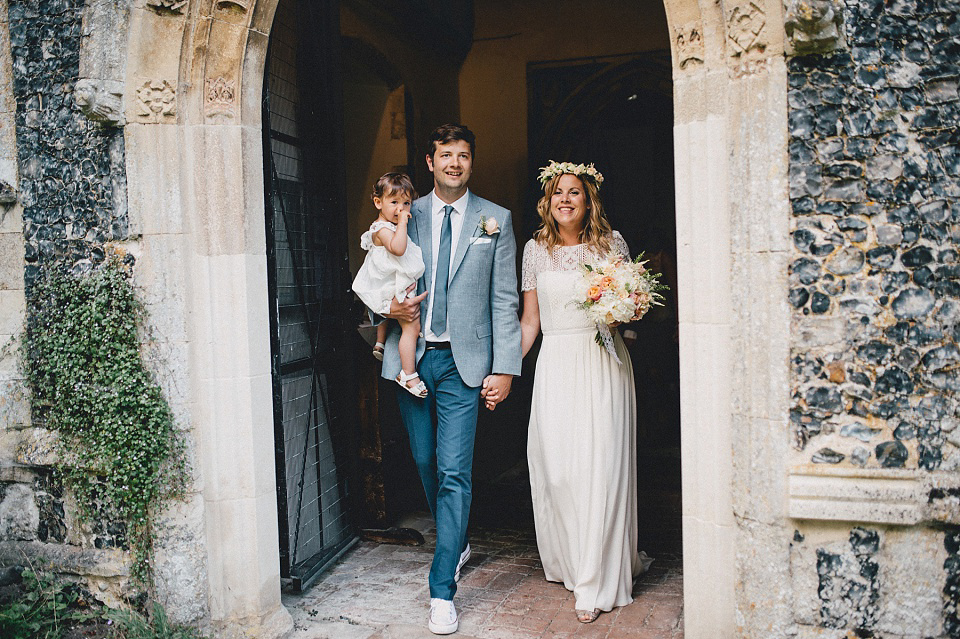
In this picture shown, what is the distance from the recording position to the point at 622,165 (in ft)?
29.0

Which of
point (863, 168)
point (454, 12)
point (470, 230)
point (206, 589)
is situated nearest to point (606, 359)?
point (470, 230)

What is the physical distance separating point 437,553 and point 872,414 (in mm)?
2101

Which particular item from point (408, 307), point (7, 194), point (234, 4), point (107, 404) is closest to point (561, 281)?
point (408, 307)

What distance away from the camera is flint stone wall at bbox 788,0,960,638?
3.03m

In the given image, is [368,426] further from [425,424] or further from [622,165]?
[622,165]

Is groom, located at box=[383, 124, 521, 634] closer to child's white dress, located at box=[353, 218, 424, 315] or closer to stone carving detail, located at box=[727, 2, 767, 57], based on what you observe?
child's white dress, located at box=[353, 218, 424, 315]

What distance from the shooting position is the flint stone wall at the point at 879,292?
3.03m

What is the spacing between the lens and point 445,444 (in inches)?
162

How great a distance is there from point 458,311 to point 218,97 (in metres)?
1.54

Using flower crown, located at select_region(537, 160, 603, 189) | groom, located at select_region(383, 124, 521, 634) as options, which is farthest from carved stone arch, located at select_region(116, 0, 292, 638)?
flower crown, located at select_region(537, 160, 603, 189)

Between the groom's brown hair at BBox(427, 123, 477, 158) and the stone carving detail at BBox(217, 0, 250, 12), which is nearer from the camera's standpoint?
the stone carving detail at BBox(217, 0, 250, 12)

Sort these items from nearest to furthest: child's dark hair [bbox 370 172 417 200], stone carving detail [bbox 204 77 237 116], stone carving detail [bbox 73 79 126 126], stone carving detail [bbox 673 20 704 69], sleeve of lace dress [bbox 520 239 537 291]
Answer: stone carving detail [bbox 673 20 704 69], stone carving detail [bbox 73 79 126 126], stone carving detail [bbox 204 77 237 116], child's dark hair [bbox 370 172 417 200], sleeve of lace dress [bbox 520 239 537 291]

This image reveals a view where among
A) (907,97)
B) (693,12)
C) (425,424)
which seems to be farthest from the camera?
(425,424)

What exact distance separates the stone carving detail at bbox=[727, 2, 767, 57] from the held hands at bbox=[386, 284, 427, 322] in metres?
1.87
